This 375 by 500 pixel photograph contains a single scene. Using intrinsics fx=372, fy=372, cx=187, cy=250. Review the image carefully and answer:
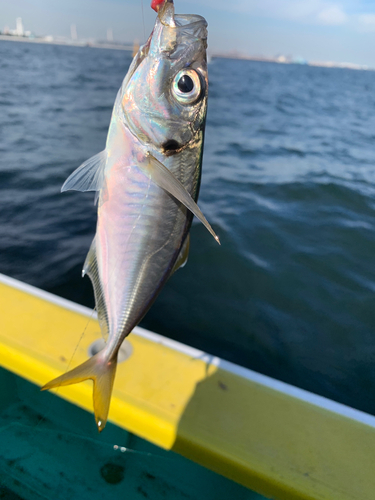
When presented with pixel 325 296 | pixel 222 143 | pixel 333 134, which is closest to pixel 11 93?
pixel 222 143

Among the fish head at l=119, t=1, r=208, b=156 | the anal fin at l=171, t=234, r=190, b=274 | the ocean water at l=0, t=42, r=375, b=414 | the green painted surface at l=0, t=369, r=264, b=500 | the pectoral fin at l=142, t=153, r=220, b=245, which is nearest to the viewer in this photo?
the pectoral fin at l=142, t=153, r=220, b=245

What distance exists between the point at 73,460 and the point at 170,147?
1.94 meters

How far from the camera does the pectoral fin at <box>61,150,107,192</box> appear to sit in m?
1.27

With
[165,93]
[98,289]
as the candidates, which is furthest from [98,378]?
[165,93]

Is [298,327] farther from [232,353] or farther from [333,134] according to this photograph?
[333,134]

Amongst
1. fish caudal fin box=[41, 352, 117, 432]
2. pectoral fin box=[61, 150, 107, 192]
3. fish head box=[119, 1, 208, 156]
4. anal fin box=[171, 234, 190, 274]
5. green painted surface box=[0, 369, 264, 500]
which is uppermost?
fish head box=[119, 1, 208, 156]

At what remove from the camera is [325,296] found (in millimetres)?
3951

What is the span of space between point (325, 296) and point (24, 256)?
331 cm

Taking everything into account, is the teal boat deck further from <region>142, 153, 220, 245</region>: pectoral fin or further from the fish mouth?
the fish mouth

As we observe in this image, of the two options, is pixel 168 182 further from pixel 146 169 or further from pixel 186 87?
pixel 186 87

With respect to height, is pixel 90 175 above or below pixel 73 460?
above

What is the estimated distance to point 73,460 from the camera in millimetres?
2184

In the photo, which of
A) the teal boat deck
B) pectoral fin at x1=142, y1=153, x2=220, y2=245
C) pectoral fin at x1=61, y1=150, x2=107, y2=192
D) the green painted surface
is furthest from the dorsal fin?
the green painted surface

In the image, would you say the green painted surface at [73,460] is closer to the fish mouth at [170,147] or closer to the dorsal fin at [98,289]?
the dorsal fin at [98,289]
